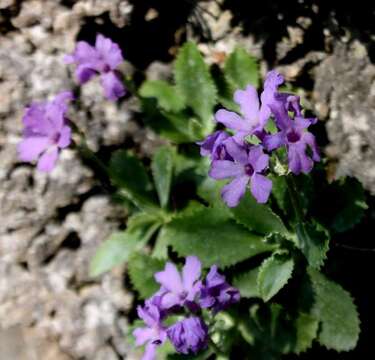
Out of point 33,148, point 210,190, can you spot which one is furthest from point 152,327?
point 33,148

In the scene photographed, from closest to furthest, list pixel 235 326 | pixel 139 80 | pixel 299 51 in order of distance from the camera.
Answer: pixel 235 326 → pixel 299 51 → pixel 139 80

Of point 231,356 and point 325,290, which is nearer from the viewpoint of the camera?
point 325,290

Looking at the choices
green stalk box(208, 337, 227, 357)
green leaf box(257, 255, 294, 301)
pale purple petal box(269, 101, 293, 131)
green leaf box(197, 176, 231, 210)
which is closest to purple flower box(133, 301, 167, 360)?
green stalk box(208, 337, 227, 357)

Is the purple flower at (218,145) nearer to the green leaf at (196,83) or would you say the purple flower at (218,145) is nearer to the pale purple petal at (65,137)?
the pale purple petal at (65,137)

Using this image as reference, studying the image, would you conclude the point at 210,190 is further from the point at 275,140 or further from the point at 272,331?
the point at 275,140

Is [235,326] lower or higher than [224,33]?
lower

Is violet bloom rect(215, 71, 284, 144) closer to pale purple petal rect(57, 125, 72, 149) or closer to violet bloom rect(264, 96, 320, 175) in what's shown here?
violet bloom rect(264, 96, 320, 175)

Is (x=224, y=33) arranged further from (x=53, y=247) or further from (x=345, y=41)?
(x=53, y=247)

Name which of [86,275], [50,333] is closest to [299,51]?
[86,275]
